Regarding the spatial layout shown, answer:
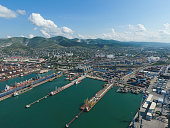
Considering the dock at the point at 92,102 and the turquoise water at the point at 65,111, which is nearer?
the turquoise water at the point at 65,111

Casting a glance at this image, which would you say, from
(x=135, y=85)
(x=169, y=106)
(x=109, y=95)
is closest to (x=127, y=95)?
(x=109, y=95)

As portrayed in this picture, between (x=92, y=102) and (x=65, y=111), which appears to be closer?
(x=65, y=111)

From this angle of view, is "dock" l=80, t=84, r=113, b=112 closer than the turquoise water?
No

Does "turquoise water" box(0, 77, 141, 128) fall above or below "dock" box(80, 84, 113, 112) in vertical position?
below

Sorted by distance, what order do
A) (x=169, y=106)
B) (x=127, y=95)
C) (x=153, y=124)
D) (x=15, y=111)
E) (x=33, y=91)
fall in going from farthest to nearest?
1. (x=33, y=91)
2. (x=127, y=95)
3. (x=15, y=111)
4. (x=169, y=106)
5. (x=153, y=124)

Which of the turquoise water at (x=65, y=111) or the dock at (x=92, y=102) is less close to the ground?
the dock at (x=92, y=102)

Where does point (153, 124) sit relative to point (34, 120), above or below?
above

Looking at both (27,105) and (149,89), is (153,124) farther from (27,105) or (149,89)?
(27,105)

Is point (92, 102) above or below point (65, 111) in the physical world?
above
